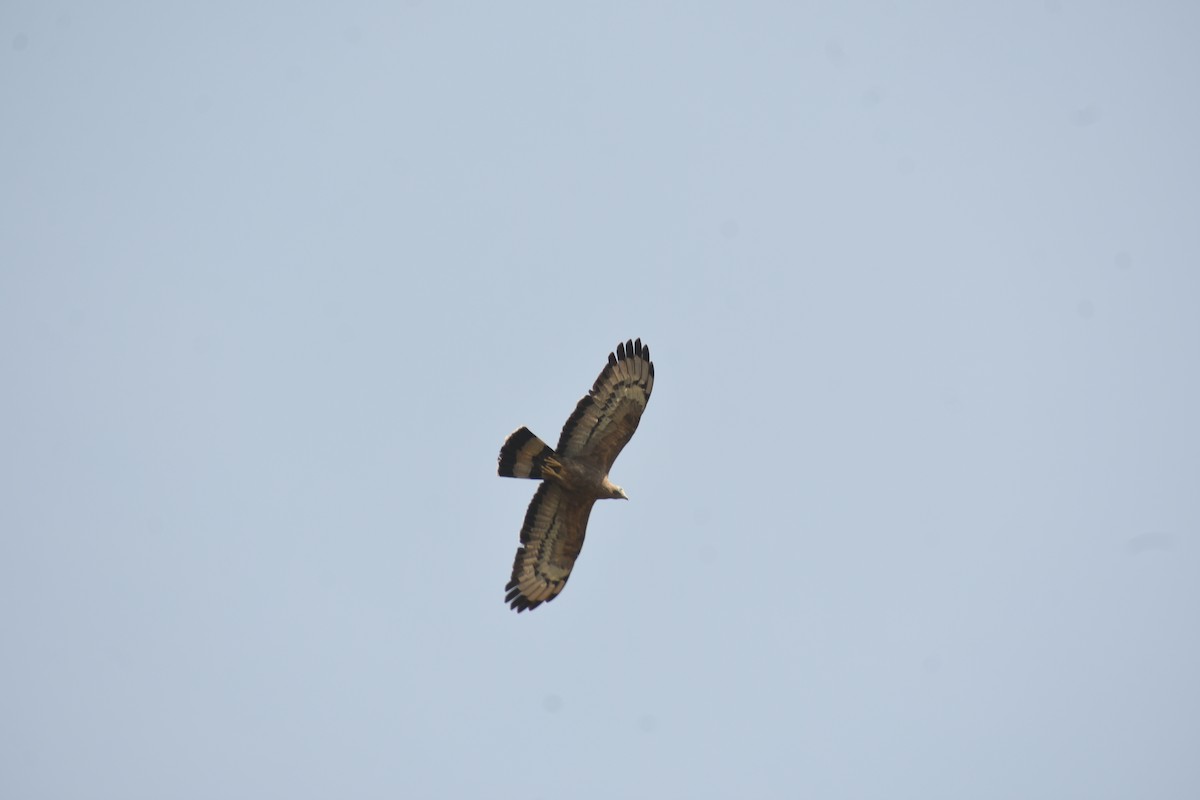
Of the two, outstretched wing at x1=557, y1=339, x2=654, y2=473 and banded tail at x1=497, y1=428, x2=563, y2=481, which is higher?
outstretched wing at x1=557, y1=339, x2=654, y2=473

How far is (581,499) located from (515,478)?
0.90 meters

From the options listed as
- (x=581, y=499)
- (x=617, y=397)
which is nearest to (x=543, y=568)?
(x=581, y=499)

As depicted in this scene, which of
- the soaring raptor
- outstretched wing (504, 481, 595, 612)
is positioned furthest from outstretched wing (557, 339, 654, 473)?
outstretched wing (504, 481, 595, 612)

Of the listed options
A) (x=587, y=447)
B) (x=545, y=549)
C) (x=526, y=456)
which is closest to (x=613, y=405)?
(x=587, y=447)

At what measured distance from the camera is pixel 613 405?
15195 mm

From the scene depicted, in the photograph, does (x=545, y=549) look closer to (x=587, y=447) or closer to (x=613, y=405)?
(x=587, y=447)

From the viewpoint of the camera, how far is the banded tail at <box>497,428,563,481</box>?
603 inches

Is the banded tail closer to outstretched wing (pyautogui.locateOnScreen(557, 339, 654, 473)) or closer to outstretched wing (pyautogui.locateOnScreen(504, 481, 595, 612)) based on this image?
outstretched wing (pyautogui.locateOnScreen(557, 339, 654, 473))

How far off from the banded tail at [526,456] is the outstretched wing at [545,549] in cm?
49

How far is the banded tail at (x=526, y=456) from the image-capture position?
50.3 feet

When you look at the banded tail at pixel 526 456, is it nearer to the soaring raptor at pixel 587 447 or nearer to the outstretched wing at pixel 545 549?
the soaring raptor at pixel 587 447

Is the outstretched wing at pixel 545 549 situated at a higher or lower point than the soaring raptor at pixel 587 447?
lower

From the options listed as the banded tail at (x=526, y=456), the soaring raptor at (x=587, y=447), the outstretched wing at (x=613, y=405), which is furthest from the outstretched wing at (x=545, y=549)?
the outstretched wing at (x=613, y=405)

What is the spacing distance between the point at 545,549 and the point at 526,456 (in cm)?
149
